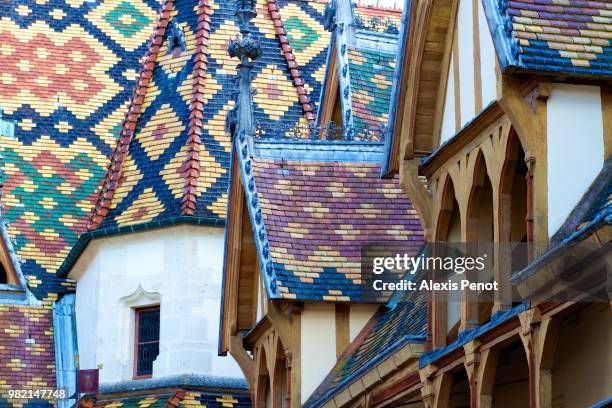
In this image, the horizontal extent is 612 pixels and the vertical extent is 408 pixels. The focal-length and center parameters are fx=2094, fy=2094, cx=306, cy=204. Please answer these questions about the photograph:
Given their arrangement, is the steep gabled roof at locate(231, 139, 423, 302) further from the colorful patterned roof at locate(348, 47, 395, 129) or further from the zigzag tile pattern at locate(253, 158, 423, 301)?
the colorful patterned roof at locate(348, 47, 395, 129)

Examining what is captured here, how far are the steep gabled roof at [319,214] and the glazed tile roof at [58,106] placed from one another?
26.6ft

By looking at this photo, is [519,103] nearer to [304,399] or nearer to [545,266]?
[545,266]

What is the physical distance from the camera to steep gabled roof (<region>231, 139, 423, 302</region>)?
728 inches

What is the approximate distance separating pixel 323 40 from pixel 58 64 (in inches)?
154

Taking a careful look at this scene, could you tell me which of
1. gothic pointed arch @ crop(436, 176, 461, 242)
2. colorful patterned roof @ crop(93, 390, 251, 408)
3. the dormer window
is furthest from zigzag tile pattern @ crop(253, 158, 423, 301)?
the dormer window

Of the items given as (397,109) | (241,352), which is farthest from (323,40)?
(397,109)

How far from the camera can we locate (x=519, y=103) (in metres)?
13.4

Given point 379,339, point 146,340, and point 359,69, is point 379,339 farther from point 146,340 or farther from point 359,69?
point 146,340

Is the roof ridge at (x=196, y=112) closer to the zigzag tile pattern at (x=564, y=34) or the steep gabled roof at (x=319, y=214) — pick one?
the steep gabled roof at (x=319, y=214)

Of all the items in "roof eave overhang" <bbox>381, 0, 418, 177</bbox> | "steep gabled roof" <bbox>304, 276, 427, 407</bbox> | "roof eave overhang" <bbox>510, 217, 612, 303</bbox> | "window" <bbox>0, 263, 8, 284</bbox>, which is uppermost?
"window" <bbox>0, 263, 8, 284</bbox>

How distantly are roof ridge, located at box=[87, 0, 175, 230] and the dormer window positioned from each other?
6.2 inches

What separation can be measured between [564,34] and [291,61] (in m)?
13.1

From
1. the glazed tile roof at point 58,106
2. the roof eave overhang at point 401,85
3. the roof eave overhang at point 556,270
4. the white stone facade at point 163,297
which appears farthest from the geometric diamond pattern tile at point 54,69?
the roof eave overhang at point 556,270

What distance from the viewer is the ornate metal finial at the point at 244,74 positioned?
20172 millimetres
